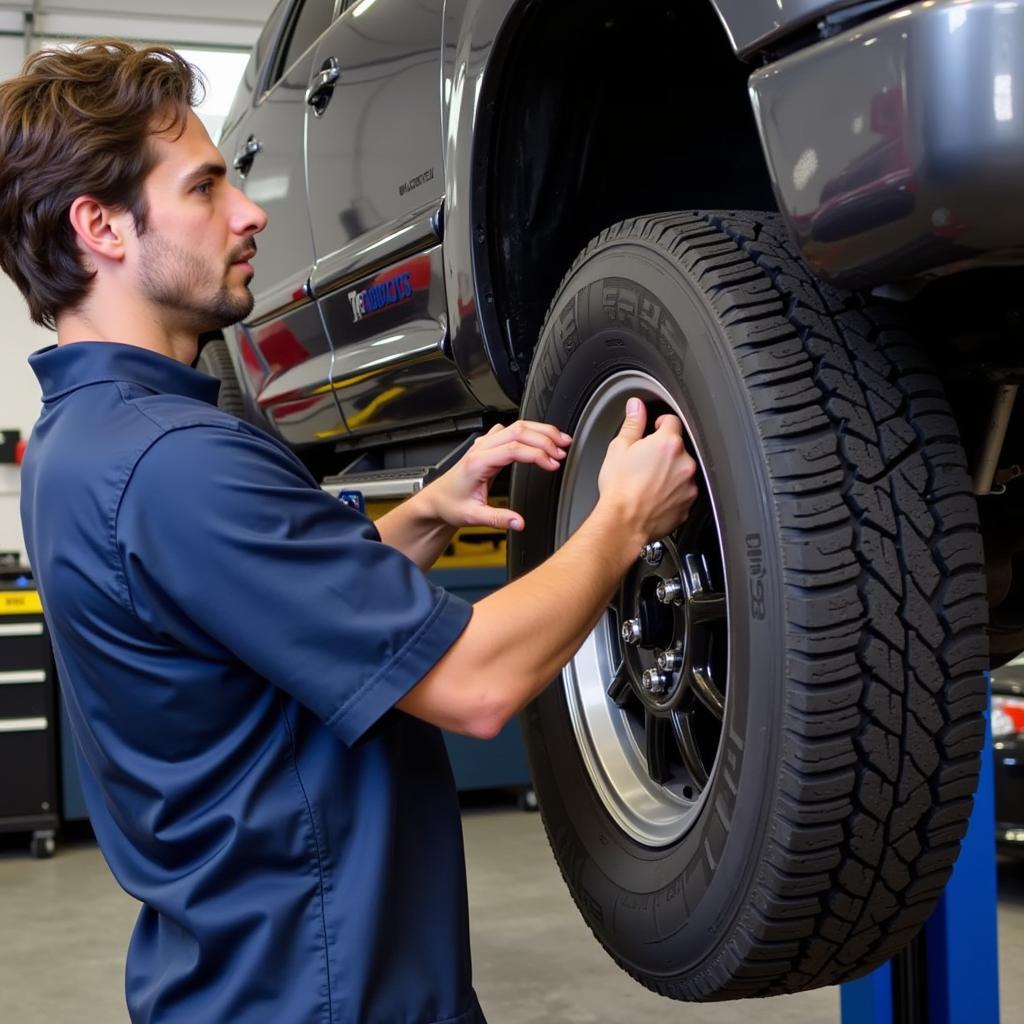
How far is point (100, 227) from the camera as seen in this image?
1256 mm

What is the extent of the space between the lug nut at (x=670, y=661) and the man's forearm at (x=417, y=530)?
1.13 feet

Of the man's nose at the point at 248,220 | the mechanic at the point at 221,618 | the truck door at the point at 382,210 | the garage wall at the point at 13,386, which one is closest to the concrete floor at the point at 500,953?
the truck door at the point at 382,210

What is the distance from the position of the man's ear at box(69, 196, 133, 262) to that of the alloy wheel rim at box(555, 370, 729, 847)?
492mm

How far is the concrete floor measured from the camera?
3387 mm

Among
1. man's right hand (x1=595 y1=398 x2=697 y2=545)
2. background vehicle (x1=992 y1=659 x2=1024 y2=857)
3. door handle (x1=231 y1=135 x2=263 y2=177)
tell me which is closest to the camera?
man's right hand (x1=595 y1=398 x2=697 y2=545)

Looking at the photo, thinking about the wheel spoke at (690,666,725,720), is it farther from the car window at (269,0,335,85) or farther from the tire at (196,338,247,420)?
the tire at (196,338,247,420)

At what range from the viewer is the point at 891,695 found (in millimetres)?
1045

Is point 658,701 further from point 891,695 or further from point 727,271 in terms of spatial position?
point 727,271

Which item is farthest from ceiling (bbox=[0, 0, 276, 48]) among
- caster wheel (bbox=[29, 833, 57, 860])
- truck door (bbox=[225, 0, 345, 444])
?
truck door (bbox=[225, 0, 345, 444])

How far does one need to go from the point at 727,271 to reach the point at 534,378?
398mm

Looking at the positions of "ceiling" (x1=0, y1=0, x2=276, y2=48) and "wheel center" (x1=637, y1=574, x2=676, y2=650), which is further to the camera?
"ceiling" (x1=0, y1=0, x2=276, y2=48)

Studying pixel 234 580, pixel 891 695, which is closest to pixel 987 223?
pixel 891 695

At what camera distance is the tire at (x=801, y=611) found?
3.37 feet

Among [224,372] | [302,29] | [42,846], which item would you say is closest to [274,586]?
[302,29]
